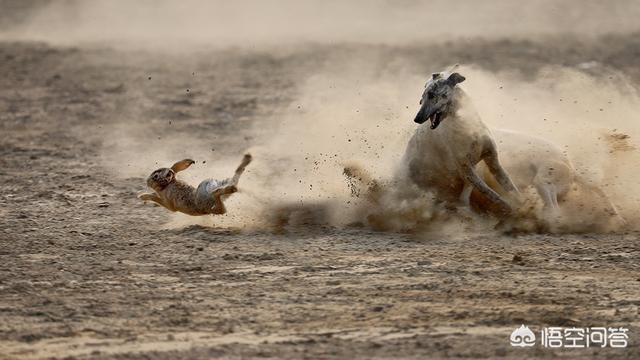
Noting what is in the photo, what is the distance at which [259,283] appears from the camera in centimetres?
809

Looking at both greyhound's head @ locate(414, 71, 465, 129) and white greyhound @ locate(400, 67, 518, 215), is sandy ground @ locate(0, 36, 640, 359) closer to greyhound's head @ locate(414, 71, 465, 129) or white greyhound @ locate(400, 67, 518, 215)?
white greyhound @ locate(400, 67, 518, 215)

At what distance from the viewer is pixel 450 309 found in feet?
24.3

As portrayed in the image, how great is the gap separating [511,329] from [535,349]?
364 millimetres

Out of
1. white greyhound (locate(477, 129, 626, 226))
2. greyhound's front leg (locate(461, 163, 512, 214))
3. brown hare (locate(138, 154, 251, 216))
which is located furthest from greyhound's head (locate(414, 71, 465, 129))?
brown hare (locate(138, 154, 251, 216))

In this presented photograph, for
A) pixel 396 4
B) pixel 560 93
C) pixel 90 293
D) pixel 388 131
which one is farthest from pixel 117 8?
pixel 90 293

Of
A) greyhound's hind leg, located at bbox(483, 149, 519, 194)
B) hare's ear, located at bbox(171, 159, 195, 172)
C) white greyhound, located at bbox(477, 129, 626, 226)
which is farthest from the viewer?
hare's ear, located at bbox(171, 159, 195, 172)

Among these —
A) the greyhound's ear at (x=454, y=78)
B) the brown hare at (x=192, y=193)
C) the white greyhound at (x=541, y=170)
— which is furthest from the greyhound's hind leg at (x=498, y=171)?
the brown hare at (x=192, y=193)

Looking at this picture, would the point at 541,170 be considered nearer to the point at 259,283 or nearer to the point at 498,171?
the point at 498,171

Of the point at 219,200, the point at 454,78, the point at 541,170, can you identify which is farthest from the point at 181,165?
the point at 541,170

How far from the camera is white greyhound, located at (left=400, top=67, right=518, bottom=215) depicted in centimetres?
918

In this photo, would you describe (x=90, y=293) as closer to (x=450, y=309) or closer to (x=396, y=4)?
(x=450, y=309)

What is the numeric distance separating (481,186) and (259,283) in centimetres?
198

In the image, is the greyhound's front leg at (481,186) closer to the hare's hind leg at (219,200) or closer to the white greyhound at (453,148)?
the white greyhound at (453,148)

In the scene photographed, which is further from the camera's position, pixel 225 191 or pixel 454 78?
pixel 225 191
